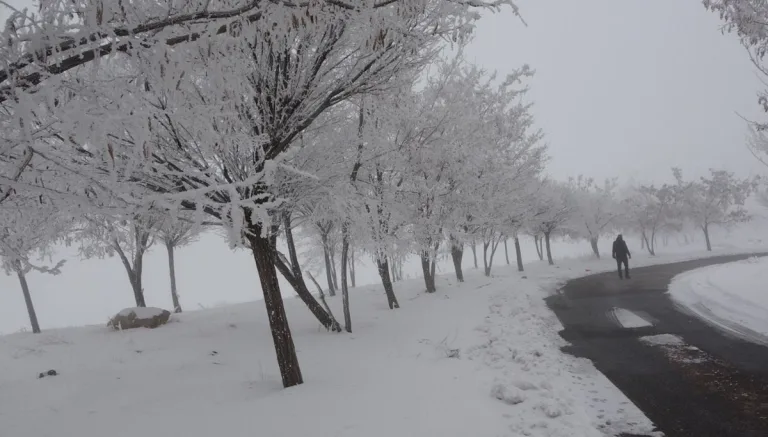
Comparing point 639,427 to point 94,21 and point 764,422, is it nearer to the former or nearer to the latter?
point 764,422

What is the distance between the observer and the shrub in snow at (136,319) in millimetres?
10461

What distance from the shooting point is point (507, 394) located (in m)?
5.10

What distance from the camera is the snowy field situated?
15.0ft

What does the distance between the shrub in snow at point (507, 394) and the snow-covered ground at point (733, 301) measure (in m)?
4.61

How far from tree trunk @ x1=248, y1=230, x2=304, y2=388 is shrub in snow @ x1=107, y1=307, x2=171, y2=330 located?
6184mm

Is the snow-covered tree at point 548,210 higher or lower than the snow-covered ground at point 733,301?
higher

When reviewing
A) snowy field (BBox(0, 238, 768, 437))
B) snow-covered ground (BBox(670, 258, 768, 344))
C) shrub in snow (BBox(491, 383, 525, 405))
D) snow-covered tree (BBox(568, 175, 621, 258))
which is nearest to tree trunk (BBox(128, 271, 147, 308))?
snowy field (BBox(0, 238, 768, 437))

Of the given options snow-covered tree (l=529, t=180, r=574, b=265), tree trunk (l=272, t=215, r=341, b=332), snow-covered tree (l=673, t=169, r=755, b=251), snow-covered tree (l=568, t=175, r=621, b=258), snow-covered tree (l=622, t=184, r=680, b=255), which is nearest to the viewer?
tree trunk (l=272, t=215, r=341, b=332)

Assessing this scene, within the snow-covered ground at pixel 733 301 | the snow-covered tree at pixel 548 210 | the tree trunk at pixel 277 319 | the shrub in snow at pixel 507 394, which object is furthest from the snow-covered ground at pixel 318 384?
the snow-covered tree at pixel 548 210

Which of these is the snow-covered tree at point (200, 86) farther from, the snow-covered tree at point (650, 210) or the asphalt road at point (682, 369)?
the snow-covered tree at point (650, 210)

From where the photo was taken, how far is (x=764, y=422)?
4.10m

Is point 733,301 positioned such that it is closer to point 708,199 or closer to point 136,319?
point 136,319

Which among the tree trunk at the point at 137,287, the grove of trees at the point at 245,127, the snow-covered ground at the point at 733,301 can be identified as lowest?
the snow-covered ground at the point at 733,301

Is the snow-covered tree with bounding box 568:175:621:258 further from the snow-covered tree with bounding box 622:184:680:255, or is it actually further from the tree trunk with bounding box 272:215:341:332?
the tree trunk with bounding box 272:215:341:332
